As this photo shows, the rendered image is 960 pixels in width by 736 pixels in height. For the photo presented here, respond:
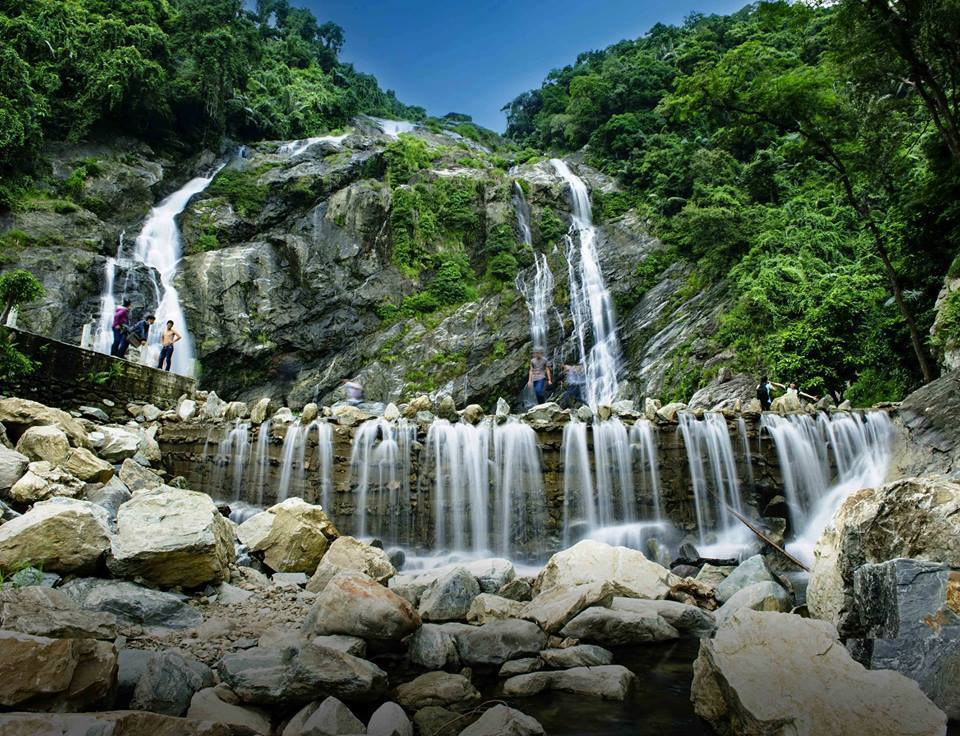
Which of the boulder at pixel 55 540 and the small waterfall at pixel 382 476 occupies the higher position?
the small waterfall at pixel 382 476

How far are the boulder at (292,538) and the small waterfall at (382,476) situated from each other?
2.49m

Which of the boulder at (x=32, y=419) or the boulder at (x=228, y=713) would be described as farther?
the boulder at (x=32, y=419)

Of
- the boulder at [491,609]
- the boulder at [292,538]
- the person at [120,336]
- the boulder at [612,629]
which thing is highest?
the person at [120,336]

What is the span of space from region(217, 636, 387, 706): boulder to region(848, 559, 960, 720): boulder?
3302 millimetres

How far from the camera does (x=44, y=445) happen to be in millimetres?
7914

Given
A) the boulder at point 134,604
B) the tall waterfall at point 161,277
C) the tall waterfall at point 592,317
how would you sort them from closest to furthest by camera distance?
the boulder at point 134,604 → the tall waterfall at point 161,277 → the tall waterfall at point 592,317

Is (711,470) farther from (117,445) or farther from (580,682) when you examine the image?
(117,445)

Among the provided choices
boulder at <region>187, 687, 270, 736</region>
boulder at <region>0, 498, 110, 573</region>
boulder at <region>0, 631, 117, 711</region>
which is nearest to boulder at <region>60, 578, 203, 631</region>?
boulder at <region>0, 498, 110, 573</region>

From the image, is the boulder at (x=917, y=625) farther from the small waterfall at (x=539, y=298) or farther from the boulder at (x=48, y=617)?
the small waterfall at (x=539, y=298)

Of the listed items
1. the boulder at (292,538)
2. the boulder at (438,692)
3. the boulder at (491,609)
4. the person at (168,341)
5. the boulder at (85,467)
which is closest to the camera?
the boulder at (438,692)

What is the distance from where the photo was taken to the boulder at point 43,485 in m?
6.30

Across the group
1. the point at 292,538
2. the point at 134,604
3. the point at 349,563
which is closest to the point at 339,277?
the point at 292,538

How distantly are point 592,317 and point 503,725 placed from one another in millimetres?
19875

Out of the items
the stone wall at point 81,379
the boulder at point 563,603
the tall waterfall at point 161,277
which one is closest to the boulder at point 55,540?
the boulder at point 563,603
